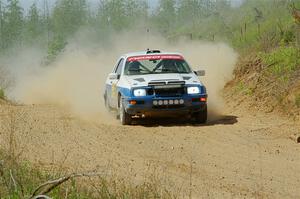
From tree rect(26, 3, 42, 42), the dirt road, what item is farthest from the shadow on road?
tree rect(26, 3, 42, 42)

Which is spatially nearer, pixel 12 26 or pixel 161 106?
pixel 161 106

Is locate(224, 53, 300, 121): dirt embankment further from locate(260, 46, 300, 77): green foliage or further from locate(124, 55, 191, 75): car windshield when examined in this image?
locate(124, 55, 191, 75): car windshield

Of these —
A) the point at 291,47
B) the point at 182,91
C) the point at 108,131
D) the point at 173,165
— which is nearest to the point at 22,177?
the point at 173,165

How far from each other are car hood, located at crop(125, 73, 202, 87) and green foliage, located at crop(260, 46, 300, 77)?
2.87 meters

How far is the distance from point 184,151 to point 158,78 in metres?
3.48

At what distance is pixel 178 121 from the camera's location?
47.9ft

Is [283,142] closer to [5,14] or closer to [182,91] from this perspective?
[182,91]

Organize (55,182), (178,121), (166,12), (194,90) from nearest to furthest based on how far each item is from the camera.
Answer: (55,182) → (194,90) → (178,121) → (166,12)

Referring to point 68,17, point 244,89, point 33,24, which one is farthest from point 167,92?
point 33,24

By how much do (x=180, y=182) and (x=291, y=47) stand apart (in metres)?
10.0

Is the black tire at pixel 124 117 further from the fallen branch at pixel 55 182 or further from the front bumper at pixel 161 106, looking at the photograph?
the fallen branch at pixel 55 182

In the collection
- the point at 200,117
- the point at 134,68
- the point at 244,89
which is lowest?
the point at 200,117

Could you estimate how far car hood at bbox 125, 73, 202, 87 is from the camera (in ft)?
44.3

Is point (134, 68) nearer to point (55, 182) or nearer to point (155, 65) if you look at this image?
point (155, 65)
